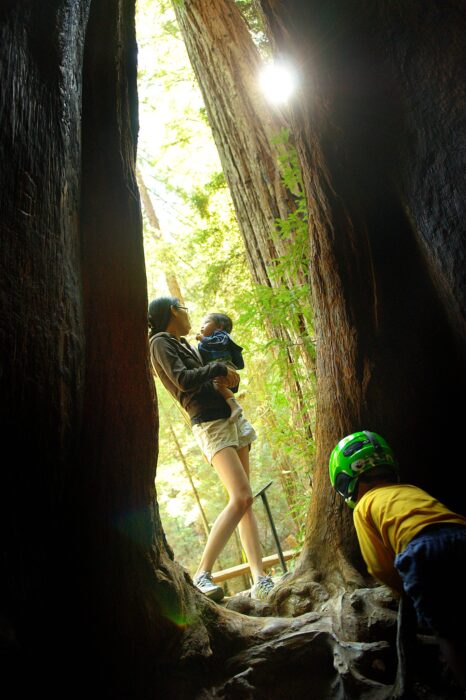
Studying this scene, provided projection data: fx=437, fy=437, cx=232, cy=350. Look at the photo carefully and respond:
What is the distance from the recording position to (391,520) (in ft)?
7.18

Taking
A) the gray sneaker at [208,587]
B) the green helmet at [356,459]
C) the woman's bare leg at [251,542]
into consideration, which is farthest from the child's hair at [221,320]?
the gray sneaker at [208,587]

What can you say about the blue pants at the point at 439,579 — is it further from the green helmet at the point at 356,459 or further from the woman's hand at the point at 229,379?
the woman's hand at the point at 229,379

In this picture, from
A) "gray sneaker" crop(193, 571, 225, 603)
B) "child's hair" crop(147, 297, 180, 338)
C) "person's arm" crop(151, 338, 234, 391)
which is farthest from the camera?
"child's hair" crop(147, 297, 180, 338)

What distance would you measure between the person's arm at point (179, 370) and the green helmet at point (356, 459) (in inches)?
50.2

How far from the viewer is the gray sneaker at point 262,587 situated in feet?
10.5

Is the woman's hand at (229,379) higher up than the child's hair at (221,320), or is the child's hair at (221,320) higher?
the child's hair at (221,320)

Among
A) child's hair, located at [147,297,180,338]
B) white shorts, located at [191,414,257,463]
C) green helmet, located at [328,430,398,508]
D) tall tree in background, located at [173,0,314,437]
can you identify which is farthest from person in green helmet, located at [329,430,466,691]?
child's hair, located at [147,297,180,338]

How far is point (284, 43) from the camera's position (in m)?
3.65

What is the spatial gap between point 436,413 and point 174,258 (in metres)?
8.61

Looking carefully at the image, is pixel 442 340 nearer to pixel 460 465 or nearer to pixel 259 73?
pixel 460 465

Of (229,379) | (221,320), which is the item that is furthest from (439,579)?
(221,320)

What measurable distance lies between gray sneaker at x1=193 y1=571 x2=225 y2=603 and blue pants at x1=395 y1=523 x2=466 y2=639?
1449mm

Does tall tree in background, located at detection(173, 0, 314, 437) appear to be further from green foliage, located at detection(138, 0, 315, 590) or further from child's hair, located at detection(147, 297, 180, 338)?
child's hair, located at detection(147, 297, 180, 338)

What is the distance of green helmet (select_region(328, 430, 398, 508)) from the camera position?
258 centimetres
